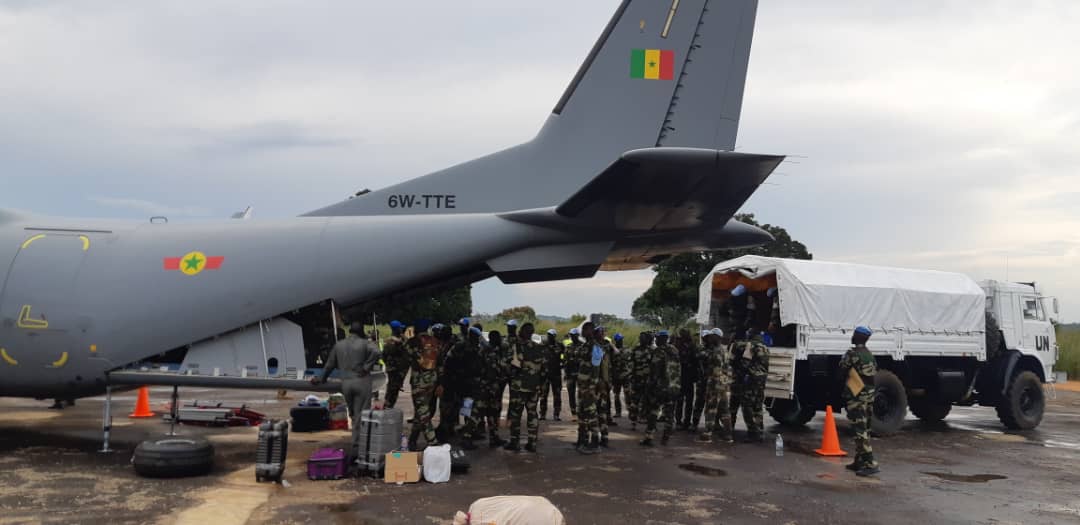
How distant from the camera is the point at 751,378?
12.3 metres

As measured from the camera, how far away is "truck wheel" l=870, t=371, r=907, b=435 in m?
13.7

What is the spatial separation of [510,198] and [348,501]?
4.75 meters

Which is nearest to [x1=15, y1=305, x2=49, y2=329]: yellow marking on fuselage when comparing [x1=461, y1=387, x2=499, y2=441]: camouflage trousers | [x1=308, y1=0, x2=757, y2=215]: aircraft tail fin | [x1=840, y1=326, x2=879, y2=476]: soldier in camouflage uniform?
[x1=308, y1=0, x2=757, y2=215]: aircraft tail fin

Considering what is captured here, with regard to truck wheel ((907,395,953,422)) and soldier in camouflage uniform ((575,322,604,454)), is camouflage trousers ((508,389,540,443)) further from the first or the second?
truck wheel ((907,395,953,422))

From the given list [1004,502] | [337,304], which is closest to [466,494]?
[337,304]

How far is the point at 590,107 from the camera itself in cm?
1034

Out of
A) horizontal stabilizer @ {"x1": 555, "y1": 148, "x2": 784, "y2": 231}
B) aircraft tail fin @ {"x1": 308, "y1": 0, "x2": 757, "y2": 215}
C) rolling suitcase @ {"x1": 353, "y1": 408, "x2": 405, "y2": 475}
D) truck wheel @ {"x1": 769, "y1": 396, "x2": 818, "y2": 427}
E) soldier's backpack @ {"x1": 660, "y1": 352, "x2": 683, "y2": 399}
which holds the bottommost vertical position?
truck wheel @ {"x1": 769, "y1": 396, "x2": 818, "y2": 427}

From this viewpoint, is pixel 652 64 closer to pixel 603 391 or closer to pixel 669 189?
pixel 669 189

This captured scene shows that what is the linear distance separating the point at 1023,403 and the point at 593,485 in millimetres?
11742

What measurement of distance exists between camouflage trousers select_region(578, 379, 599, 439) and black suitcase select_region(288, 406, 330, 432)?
4738mm

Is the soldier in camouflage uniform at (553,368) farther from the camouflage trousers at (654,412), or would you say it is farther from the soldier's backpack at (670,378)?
the soldier's backpack at (670,378)

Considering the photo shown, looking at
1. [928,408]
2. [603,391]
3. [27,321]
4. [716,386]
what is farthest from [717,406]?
[27,321]

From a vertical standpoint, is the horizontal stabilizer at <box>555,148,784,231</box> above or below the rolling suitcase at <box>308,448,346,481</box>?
above

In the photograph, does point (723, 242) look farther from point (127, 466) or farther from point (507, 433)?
point (127, 466)
